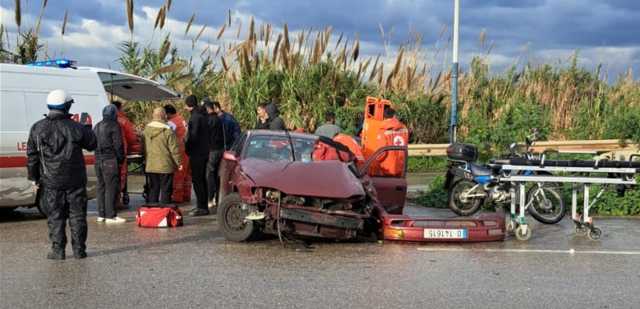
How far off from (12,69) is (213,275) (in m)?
5.70

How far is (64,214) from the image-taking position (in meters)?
9.38

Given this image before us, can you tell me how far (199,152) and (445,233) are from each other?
506 centimetres

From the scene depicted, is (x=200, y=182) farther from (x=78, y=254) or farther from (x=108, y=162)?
(x=78, y=254)

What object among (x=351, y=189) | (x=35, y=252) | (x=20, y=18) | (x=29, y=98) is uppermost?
(x=20, y=18)

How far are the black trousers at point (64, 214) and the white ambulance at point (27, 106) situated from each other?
3214mm

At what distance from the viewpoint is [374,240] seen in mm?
10914

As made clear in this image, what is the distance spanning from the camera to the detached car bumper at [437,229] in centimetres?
1049

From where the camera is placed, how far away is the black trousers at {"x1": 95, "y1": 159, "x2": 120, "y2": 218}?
41.3ft

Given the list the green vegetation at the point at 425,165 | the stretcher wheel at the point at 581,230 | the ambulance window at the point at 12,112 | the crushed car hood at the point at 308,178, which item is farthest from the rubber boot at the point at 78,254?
the green vegetation at the point at 425,165

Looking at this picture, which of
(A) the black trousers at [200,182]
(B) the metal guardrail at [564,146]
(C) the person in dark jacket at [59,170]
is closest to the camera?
(C) the person in dark jacket at [59,170]

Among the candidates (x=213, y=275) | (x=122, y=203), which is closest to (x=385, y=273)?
(x=213, y=275)

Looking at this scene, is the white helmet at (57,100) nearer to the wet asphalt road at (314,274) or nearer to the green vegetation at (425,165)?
the wet asphalt road at (314,274)

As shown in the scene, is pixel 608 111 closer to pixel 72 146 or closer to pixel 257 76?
pixel 257 76

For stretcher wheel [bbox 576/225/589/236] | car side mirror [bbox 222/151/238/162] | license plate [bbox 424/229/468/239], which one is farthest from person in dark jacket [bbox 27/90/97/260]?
stretcher wheel [bbox 576/225/589/236]
